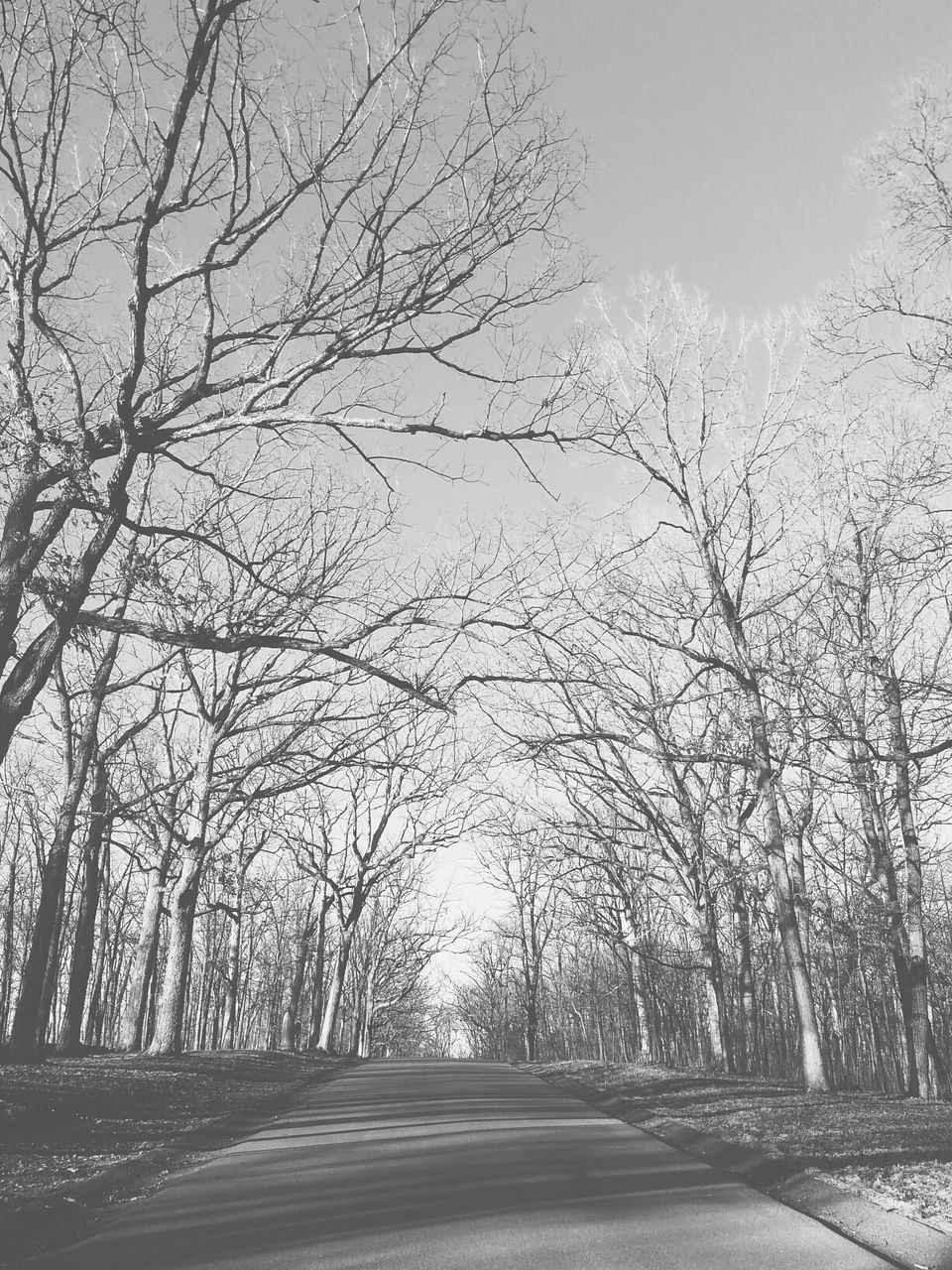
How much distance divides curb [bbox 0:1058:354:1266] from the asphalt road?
0.65 feet

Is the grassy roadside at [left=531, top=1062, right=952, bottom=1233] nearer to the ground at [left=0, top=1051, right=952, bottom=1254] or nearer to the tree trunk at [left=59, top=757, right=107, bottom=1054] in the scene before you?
the ground at [left=0, top=1051, right=952, bottom=1254]

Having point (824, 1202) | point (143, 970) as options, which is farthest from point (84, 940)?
point (824, 1202)

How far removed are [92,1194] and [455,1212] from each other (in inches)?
88.9

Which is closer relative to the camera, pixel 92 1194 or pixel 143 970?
pixel 92 1194

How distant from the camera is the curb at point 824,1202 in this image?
4055mm

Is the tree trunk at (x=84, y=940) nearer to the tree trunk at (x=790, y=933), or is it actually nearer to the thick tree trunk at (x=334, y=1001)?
the thick tree trunk at (x=334, y=1001)

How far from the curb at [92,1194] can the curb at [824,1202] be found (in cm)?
398

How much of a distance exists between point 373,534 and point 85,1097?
8.05 m

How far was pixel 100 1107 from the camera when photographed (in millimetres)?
8562

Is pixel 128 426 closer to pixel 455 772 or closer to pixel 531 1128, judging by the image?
pixel 531 1128

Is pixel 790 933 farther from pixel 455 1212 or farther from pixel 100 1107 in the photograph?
pixel 100 1107

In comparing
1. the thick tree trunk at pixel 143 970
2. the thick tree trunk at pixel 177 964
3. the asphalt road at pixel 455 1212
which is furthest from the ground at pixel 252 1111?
the thick tree trunk at pixel 143 970

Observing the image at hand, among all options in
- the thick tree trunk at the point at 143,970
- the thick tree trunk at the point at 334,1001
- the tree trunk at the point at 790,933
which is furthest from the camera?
the thick tree trunk at the point at 334,1001

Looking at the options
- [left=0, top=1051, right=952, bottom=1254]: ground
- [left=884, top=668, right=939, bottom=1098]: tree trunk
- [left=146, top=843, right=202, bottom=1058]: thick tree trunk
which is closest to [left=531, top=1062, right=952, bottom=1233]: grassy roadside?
[left=0, top=1051, right=952, bottom=1254]: ground
